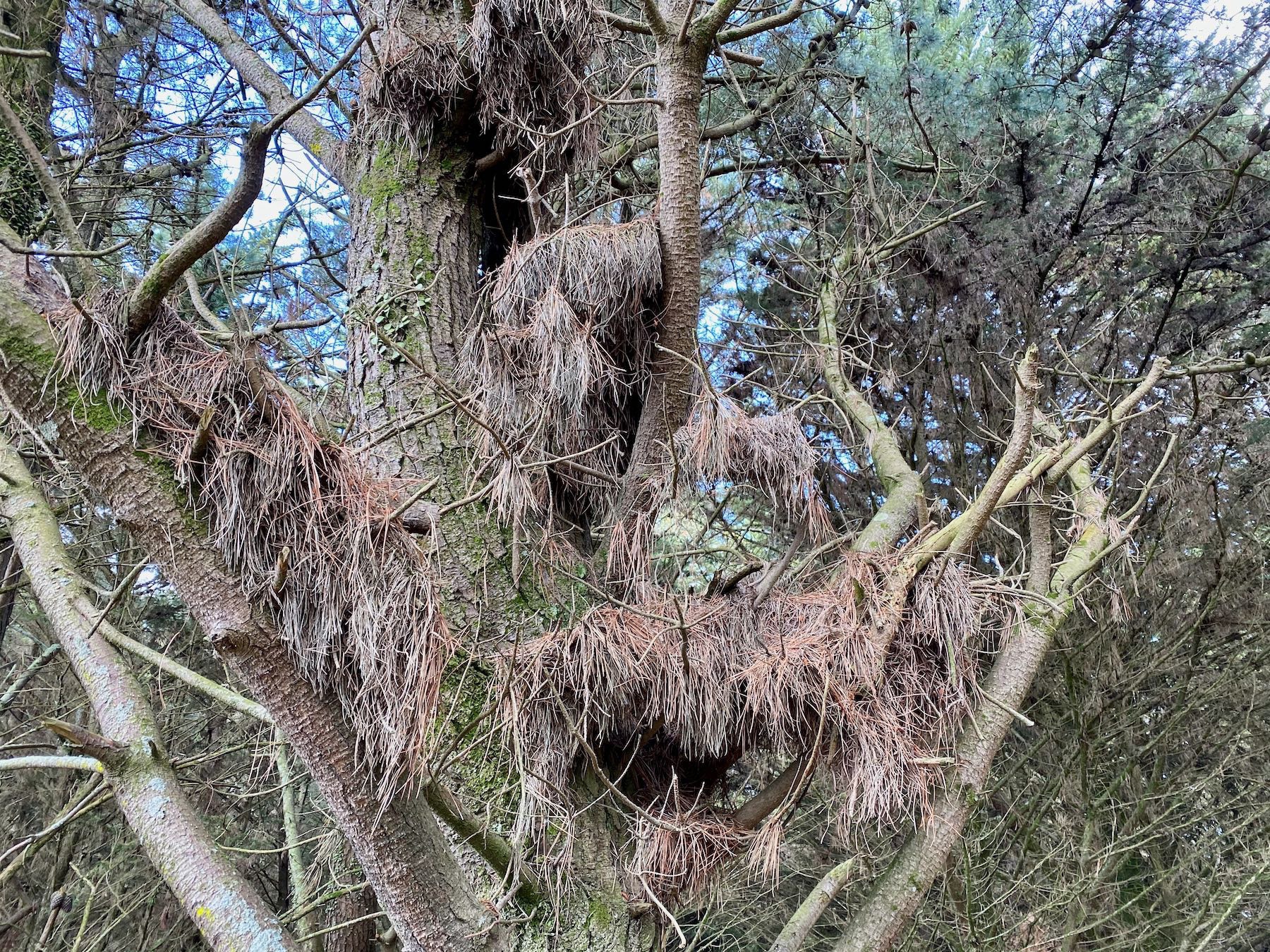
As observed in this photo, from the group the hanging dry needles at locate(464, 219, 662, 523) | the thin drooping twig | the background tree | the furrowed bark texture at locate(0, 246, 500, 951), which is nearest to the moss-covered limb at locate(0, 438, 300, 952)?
the background tree

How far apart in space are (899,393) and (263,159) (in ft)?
14.9

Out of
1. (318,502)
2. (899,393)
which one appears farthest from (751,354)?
(318,502)

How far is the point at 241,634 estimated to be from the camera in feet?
5.97

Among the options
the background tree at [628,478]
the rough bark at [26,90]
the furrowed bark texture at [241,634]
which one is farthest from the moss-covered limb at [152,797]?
the rough bark at [26,90]

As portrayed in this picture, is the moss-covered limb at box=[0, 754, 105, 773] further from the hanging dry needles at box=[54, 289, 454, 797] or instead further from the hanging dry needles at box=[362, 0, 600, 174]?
the hanging dry needles at box=[362, 0, 600, 174]

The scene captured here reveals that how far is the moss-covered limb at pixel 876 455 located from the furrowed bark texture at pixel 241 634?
1742mm

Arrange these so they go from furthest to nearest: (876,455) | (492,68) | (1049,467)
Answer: (876,455), (492,68), (1049,467)

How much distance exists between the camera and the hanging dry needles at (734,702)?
2457 mm

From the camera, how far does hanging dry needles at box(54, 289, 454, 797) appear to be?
5.99 feet

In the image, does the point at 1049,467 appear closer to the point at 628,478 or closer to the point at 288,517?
the point at 628,478

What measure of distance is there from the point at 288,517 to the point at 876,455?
251 centimetres

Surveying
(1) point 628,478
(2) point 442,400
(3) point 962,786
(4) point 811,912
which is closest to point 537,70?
(2) point 442,400

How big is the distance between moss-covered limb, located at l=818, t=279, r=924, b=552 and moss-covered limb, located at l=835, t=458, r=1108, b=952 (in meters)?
0.52

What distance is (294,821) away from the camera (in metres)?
3.76
